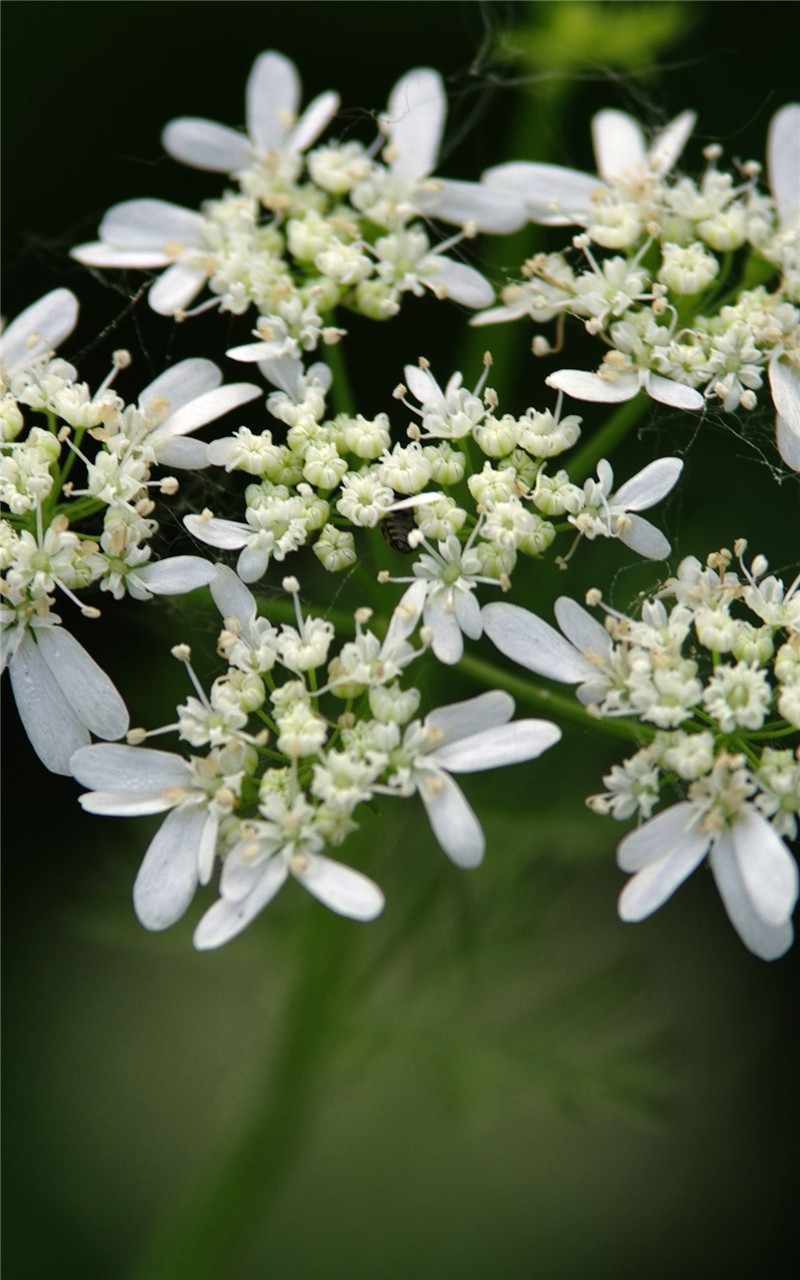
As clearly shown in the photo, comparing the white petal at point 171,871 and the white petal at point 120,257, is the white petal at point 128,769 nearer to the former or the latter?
the white petal at point 171,871

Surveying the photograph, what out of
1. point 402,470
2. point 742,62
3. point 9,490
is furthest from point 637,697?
point 742,62

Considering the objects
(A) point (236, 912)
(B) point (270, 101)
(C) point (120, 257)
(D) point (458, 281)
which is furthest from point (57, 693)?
(B) point (270, 101)

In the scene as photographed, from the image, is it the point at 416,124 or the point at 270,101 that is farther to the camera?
the point at 270,101

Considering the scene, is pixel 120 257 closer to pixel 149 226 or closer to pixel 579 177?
pixel 149 226

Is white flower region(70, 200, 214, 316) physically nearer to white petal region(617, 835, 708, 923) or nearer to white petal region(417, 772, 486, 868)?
white petal region(417, 772, 486, 868)

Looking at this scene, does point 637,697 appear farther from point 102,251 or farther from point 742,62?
point 742,62

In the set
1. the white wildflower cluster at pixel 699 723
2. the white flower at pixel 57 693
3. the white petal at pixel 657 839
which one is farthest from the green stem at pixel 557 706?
the white flower at pixel 57 693
